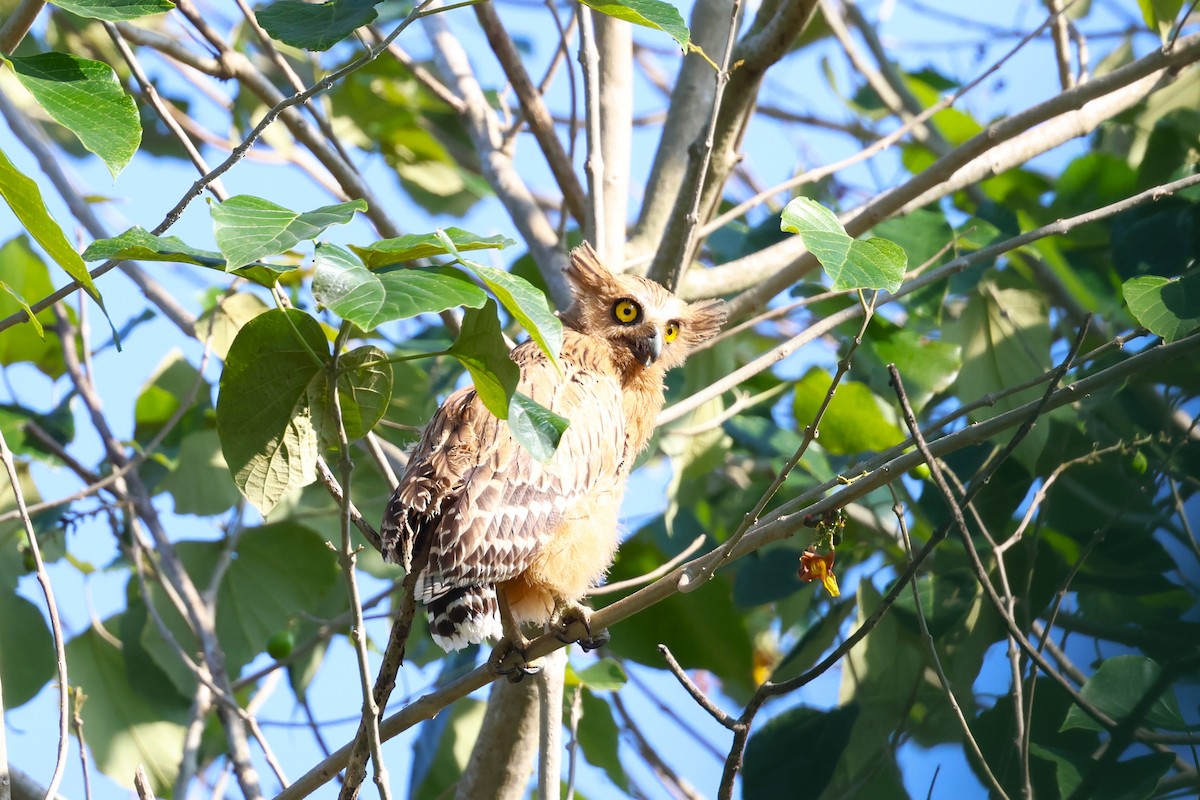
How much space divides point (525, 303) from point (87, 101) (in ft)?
2.72

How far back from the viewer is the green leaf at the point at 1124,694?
2.42 meters

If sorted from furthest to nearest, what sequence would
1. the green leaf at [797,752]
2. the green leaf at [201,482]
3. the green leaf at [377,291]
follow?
the green leaf at [201,482], the green leaf at [797,752], the green leaf at [377,291]

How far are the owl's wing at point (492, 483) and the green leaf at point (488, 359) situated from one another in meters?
0.74

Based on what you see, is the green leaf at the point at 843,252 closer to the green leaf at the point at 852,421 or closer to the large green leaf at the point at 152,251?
the large green leaf at the point at 152,251

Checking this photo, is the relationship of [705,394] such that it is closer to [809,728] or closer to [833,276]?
[809,728]

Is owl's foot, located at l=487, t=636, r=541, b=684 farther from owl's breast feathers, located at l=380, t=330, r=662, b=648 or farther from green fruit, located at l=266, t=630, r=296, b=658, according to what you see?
green fruit, located at l=266, t=630, r=296, b=658

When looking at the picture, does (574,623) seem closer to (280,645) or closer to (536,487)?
(536,487)

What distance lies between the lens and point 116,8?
6.44 ft

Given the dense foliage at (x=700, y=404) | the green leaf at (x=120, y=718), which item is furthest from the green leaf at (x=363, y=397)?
the green leaf at (x=120, y=718)

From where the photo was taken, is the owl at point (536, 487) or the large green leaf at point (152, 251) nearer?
the large green leaf at point (152, 251)

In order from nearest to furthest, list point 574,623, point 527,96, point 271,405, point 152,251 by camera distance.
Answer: point 152,251 < point 271,405 < point 574,623 < point 527,96

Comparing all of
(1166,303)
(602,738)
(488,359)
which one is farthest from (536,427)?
(602,738)

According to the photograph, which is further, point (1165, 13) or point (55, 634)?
point (1165, 13)

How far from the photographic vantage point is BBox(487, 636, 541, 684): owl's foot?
11.0 feet
